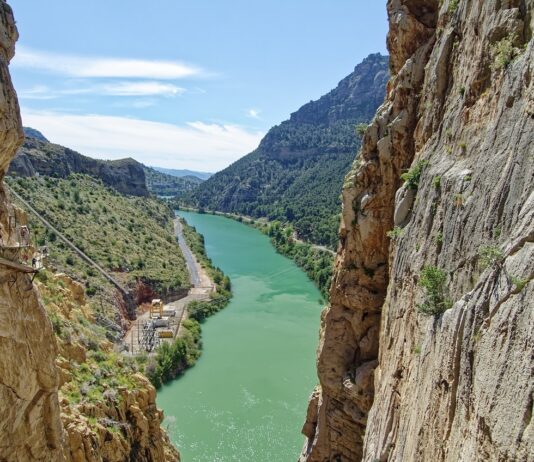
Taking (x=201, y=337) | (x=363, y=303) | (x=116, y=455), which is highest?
(x=363, y=303)

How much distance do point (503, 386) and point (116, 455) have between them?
1516 centimetres

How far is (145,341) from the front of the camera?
1684 inches

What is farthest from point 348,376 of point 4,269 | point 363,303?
point 4,269

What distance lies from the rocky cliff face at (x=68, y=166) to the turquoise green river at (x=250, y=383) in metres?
35.6

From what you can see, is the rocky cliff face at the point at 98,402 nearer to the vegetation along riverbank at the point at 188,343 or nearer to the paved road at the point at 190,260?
the vegetation along riverbank at the point at 188,343

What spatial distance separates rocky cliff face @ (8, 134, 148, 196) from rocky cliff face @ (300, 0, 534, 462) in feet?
190

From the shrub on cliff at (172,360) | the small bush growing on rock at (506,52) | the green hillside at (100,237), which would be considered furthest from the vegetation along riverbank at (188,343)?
the small bush growing on rock at (506,52)

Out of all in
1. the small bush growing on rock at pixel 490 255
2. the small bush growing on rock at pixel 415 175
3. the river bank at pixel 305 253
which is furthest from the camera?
the river bank at pixel 305 253

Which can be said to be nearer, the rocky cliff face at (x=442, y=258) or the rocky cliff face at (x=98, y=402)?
the rocky cliff face at (x=442, y=258)

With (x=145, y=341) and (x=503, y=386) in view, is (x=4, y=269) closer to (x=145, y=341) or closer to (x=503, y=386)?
(x=503, y=386)

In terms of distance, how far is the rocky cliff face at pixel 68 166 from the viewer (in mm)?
70875

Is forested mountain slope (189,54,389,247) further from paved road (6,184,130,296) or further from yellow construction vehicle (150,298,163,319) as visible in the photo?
paved road (6,184,130,296)

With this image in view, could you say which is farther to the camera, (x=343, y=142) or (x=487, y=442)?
(x=343, y=142)

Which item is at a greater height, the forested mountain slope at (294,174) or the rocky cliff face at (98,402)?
the forested mountain slope at (294,174)
